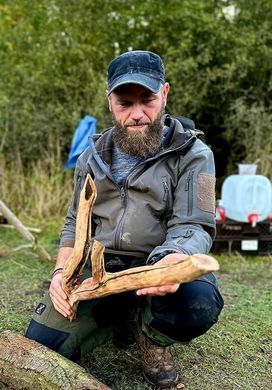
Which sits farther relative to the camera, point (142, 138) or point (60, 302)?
point (142, 138)

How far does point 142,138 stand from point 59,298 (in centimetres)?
87

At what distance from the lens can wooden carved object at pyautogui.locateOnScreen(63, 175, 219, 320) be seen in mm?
1970

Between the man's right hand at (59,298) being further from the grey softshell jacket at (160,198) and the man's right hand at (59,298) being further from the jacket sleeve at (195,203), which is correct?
the jacket sleeve at (195,203)

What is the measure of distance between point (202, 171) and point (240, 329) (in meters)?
1.32

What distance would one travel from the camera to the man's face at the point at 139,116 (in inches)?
108

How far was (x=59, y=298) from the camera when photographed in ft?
8.61

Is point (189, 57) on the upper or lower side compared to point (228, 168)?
upper

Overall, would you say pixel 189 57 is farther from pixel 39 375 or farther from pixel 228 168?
pixel 39 375

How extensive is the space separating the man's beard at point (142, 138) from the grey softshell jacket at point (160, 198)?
0.20ft

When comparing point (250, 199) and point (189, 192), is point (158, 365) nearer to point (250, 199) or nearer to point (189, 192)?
point (189, 192)

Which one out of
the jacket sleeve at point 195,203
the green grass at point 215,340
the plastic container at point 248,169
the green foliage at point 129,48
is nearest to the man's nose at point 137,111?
the jacket sleeve at point 195,203

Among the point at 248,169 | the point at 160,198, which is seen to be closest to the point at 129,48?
the point at 248,169

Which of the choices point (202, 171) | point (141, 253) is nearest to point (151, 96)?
point (202, 171)

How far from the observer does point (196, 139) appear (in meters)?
2.79
